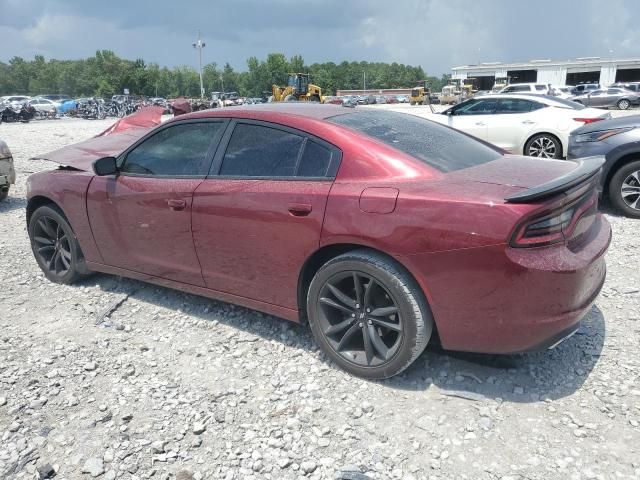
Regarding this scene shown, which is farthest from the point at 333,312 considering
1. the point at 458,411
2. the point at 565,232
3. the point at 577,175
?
the point at 577,175

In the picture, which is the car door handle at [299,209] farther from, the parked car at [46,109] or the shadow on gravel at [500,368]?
the parked car at [46,109]

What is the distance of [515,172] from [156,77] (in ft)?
368

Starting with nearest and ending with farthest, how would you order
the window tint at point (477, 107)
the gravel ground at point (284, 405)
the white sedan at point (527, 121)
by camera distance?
the gravel ground at point (284, 405) → the white sedan at point (527, 121) → the window tint at point (477, 107)

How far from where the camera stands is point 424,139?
3393mm

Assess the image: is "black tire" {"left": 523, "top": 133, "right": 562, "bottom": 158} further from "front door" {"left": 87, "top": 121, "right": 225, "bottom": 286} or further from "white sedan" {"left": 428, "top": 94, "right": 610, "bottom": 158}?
"front door" {"left": 87, "top": 121, "right": 225, "bottom": 286}

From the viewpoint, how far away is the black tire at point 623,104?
33.5m

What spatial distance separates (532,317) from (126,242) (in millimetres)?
3006

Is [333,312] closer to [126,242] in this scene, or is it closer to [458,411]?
[458,411]

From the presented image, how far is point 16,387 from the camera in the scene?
3225 mm

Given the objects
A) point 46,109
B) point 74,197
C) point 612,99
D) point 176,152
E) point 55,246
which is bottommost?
point 55,246

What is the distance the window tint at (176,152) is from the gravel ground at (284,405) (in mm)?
1156

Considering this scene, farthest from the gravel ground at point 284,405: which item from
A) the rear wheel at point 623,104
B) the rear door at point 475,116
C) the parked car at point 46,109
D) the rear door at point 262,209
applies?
the parked car at point 46,109

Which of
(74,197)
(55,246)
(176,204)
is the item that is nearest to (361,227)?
(176,204)

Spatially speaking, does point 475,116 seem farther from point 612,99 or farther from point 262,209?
point 612,99
